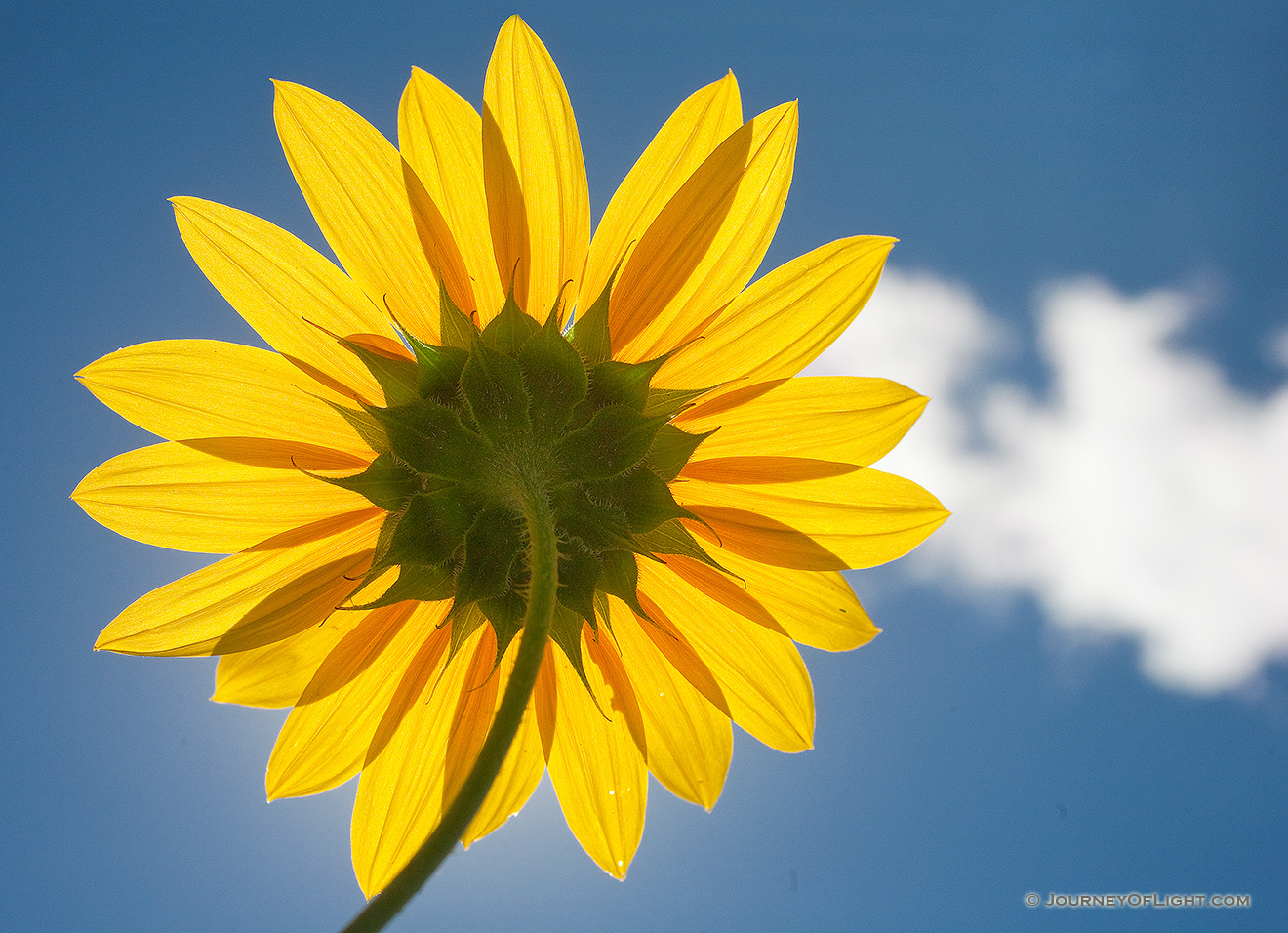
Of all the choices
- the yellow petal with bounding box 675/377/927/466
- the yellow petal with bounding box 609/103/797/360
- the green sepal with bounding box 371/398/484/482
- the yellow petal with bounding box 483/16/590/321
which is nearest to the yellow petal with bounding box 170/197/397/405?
the green sepal with bounding box 371/398/484/482

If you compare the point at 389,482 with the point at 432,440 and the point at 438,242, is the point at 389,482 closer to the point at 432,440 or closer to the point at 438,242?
the point at 432,440

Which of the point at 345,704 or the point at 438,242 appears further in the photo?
the point at 345,704

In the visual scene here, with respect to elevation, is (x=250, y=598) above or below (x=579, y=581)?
below

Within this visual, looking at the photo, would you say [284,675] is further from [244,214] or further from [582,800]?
[244,214]

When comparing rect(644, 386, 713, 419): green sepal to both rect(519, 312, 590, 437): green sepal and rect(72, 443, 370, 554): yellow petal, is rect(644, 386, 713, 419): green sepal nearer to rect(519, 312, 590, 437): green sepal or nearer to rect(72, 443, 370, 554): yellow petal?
rect(519, 312, 590, 437): green sepal

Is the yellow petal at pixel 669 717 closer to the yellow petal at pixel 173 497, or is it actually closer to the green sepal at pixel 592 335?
the green sepal at pixel 592 335

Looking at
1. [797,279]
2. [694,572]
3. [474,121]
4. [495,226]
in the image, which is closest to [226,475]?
[495,226]

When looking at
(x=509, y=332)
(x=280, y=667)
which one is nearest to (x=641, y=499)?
(x=509, y=332)
